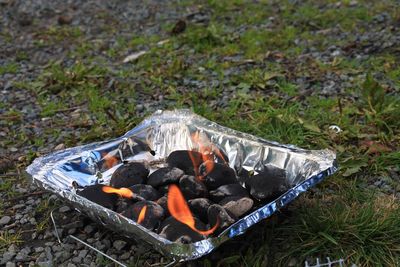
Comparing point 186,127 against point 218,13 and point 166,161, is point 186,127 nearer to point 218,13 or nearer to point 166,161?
point 166,161

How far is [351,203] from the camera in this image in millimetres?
3268

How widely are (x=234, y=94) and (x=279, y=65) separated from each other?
0.73 metres

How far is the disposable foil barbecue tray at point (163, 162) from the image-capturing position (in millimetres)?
2654

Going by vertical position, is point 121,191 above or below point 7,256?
above

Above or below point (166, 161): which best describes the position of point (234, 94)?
below

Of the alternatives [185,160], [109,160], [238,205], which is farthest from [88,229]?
[238,205]

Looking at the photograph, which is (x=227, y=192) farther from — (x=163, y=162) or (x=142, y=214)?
(x=163, y=162)

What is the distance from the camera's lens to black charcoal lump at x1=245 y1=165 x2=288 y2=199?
2988mm

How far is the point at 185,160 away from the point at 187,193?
33cm

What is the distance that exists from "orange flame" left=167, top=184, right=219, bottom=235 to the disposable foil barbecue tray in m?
0.15

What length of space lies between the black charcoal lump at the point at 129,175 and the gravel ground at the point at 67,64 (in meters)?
0.26

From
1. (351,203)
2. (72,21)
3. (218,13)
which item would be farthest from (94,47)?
(351,203)

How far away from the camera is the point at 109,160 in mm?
3609

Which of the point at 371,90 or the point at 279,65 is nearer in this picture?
the point at 371,90
